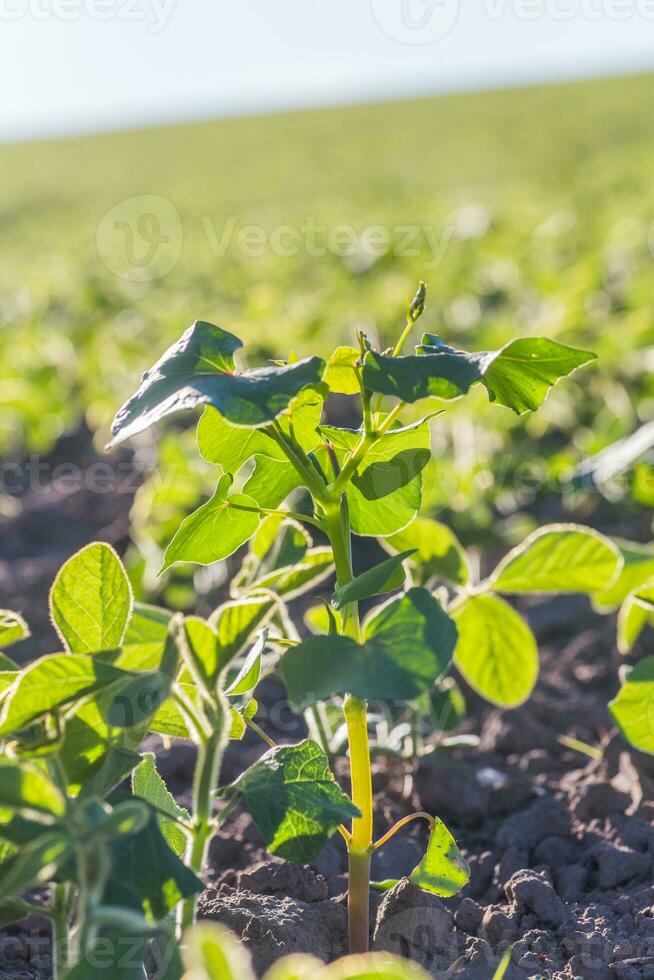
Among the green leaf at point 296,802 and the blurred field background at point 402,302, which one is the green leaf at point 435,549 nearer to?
the green leaf at point 296,802

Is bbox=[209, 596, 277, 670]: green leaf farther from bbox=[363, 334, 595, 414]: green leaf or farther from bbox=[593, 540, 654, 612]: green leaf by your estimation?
bbox=[593, 540, 654, 612]: green leaf

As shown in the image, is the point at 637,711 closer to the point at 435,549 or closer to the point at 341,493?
the point at 435,549

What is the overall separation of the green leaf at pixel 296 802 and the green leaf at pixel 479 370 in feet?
1.22

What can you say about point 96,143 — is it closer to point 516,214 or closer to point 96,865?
point 516,214

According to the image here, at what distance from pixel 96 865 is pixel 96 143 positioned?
113 ft

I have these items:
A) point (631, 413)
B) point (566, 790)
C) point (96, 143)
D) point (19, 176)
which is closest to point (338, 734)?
→ point (566, 790)

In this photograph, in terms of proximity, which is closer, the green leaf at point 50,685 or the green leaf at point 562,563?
the green leaf at point 50,685

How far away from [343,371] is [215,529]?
0.23 metres

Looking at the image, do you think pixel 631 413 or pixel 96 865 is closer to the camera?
pixel 96 865

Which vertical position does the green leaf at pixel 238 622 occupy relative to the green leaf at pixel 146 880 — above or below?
above

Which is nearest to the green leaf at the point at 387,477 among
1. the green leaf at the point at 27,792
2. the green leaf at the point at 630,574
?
the green leaf at the point at 27,792

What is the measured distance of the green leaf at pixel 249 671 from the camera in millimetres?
1067

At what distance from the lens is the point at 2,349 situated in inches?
207

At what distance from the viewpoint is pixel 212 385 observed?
0.99 m
